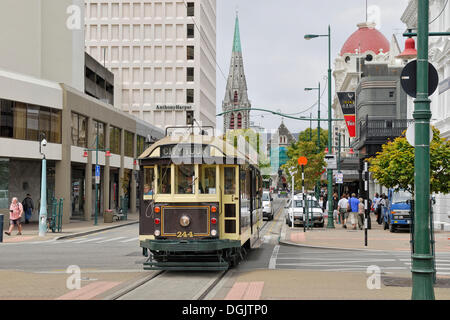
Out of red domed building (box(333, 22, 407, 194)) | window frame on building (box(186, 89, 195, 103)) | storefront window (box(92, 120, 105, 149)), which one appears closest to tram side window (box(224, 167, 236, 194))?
red domed building (box(333, 22, 407, 194))

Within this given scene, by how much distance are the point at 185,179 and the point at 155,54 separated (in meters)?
73.2

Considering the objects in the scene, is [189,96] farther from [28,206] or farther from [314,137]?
[28,206]

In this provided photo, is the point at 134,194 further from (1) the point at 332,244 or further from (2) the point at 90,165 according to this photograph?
(1) the point at 332,244

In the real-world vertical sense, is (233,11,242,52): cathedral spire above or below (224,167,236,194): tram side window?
above

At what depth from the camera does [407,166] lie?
27328 mm

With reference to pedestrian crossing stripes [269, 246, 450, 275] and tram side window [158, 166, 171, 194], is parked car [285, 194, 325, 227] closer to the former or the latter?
pedestrian crossing stripes [269, 246, 450, 275]

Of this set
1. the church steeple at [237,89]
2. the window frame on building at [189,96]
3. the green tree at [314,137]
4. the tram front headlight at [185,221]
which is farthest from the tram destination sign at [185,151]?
the church steeple at [237,89]

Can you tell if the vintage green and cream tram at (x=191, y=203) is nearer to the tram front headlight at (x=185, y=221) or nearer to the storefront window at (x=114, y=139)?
the tram front headlight at (x=185, y=221)

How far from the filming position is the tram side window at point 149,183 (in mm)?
14289

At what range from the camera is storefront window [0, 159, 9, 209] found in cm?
3541

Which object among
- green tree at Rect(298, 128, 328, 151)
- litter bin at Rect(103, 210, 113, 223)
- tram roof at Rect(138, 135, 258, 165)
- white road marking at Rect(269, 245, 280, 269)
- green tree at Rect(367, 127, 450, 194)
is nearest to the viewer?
tram roof at Rect(138, 135, 258, 165)

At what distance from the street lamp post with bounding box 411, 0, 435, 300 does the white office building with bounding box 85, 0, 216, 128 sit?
7616cm

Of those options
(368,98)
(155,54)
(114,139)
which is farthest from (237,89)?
(114,139)

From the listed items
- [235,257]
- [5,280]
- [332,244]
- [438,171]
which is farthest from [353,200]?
[5,280]
